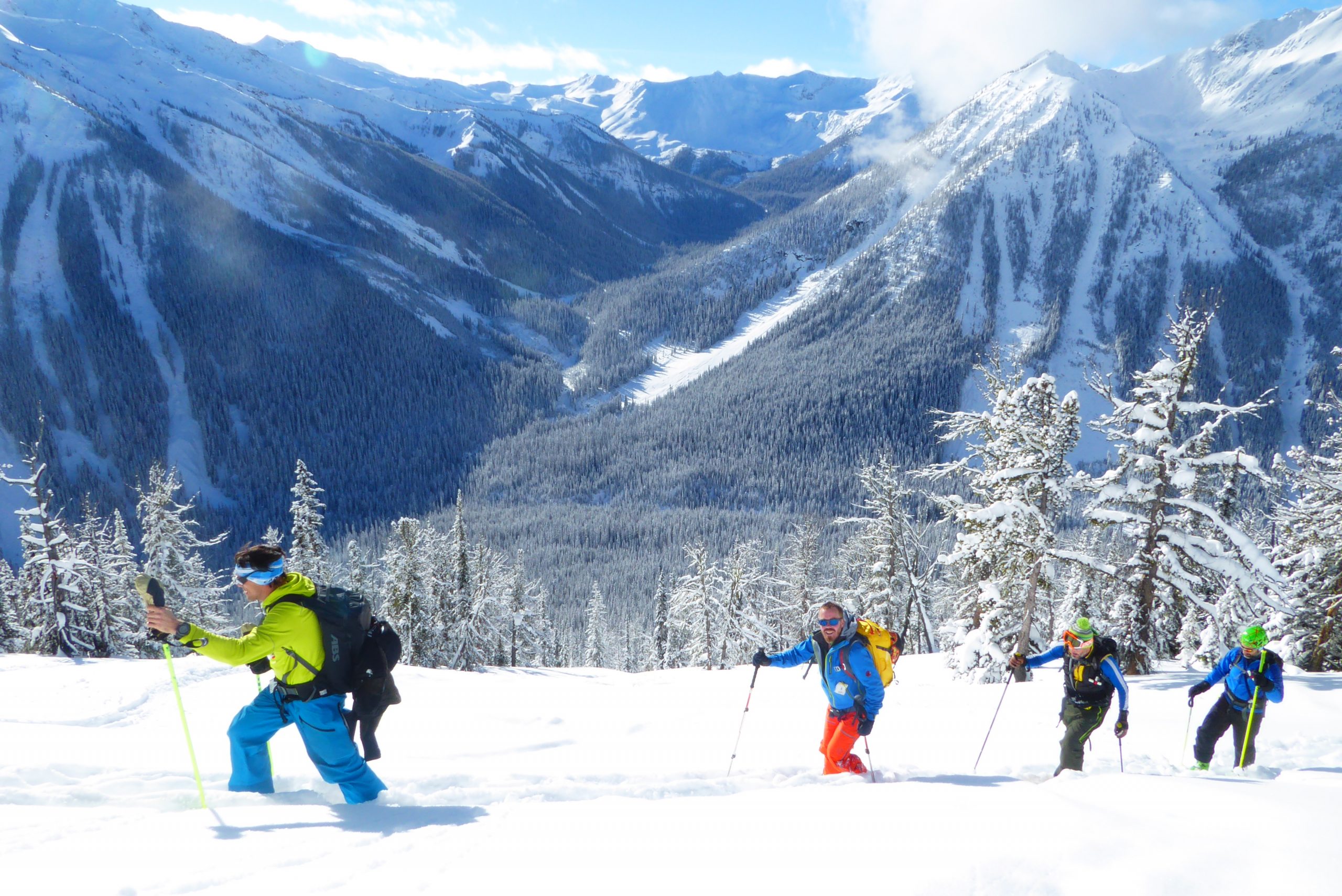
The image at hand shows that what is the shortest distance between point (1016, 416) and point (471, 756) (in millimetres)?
15516

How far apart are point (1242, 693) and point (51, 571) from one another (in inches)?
1172

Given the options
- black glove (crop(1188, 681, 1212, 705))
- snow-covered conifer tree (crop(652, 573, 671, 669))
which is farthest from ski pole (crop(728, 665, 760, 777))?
snow-covered conifer tree (crop(652, 573, 671, 669))

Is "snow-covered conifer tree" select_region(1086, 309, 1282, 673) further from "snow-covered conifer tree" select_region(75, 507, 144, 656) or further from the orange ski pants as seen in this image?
"snow-covered conifer tree" select_region(75, 507, 144, 656)

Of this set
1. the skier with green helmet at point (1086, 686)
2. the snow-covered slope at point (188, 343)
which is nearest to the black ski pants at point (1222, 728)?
the skier with green helmet at point (1086, 686)

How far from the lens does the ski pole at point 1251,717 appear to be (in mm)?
8469

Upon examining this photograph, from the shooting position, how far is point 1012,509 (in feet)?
51.0

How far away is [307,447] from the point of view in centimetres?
14962

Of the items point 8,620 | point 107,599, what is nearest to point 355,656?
point 107,599

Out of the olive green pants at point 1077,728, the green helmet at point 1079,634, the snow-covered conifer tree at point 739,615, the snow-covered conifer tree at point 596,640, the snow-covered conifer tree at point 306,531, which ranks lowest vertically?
the snow-covered conifer tree at point 596,640

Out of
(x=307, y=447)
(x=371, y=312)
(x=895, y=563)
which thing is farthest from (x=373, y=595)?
(x=371, y=312)

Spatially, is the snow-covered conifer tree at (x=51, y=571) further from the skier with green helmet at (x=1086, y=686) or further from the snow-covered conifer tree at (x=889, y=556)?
the skier with green helmet at (x=1086, y=686)

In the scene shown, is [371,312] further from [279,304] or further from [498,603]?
[498,603]

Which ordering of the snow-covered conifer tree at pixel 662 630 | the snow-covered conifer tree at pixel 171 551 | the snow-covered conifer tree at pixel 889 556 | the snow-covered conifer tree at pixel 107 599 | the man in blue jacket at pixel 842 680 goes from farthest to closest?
the snow-covered conifer tree at pixel 662 630
the snow-covered conifer tree at pixel 171 551
the snow-covered conifer tree at pixel 889 556
the snow-covered conifer tree at pixel 107 599
the man in blue jacket at pixel 842 680

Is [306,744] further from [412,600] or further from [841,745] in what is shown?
[412,600]
